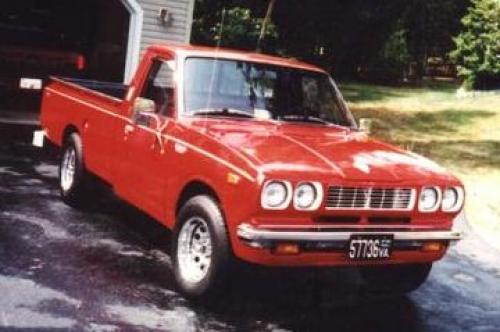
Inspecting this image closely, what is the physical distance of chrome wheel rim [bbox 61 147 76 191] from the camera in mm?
8031

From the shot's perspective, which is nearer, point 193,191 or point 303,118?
point 193,191

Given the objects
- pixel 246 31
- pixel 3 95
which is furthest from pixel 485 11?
pixel 3 95

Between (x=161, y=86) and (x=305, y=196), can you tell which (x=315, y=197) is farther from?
(x=161, y=86)

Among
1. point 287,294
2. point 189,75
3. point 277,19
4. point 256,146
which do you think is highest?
point 277,19

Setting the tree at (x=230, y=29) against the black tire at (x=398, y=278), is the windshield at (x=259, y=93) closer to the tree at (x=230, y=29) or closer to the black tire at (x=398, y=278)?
the black tire at (x=398, y=278)

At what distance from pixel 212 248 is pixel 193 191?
65 cm

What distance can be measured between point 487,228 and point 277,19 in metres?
24.2

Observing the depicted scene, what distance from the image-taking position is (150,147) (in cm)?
629

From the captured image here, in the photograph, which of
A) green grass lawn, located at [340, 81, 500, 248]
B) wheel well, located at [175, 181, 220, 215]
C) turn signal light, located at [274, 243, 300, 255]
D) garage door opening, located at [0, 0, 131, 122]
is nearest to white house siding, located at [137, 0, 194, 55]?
garage door opening, located at [0, 0, 131, 122]

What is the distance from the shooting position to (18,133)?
495 inches

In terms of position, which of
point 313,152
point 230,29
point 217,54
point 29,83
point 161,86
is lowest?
point 29,83

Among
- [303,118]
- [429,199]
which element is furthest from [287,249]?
[303,118]

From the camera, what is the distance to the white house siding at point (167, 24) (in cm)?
1487

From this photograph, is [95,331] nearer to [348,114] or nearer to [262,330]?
[262,330]
